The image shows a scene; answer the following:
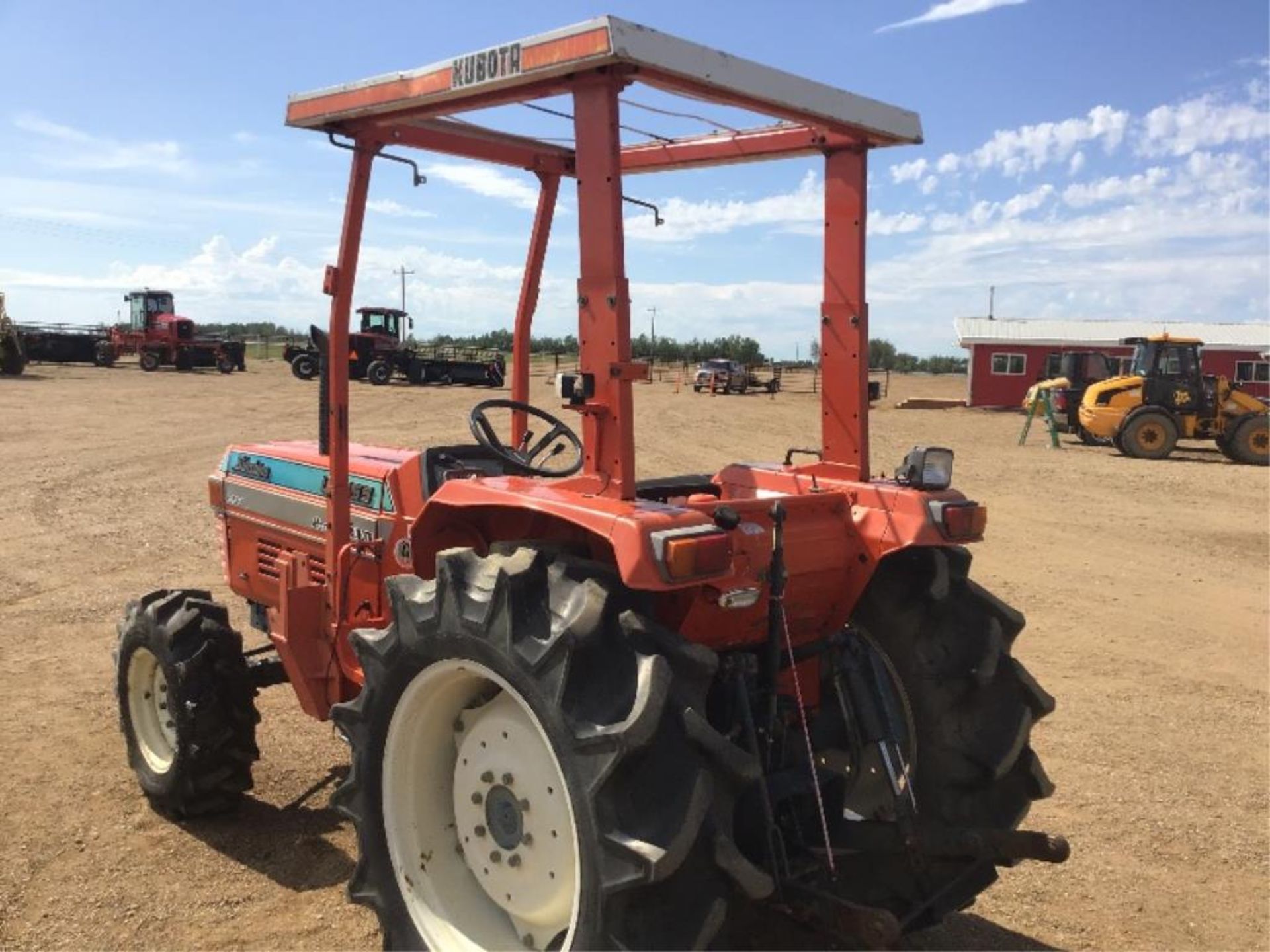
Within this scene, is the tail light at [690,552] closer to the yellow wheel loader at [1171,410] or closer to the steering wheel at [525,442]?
the steering wheel at [525,442]

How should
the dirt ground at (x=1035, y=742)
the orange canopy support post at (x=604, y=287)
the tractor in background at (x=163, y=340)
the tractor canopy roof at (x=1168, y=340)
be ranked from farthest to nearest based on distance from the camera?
the tractor in background at (x=163, y=340) → the tractor canopy roof at (x=1168, y=340) → the dirt ground at (x=1035, y=742) → the orange canopy support post at (x=604, y=287)

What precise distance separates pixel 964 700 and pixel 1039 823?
1579 millimetres

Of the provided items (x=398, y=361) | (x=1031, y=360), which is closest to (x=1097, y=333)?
(x=1031, y=360)

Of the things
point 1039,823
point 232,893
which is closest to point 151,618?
point 232,893

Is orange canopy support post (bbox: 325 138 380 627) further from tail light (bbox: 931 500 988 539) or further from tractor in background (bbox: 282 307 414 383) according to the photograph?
tractor in background (bbox: 282 307 414 383)

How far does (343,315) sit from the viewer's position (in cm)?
400

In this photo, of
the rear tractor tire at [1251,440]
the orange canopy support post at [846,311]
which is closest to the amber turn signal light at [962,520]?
the orange canopy support post at [846,311]

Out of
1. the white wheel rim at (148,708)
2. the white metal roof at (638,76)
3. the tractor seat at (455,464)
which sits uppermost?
the white metal roof at (638,76)

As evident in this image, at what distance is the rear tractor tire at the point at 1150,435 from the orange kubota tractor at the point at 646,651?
62.6 feet

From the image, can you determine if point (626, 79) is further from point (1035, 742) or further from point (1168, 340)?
point (1168, 340)

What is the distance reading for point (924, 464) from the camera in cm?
340

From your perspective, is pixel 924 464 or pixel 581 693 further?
pixel 924 464

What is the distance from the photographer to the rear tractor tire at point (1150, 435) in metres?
20.8

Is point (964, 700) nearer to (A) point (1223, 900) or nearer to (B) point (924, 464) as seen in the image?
(B) point (924, 464)
